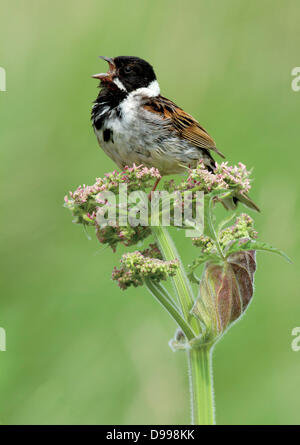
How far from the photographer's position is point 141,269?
2010 millimetres

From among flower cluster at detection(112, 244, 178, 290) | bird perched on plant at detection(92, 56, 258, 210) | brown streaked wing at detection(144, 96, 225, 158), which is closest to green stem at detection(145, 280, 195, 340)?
flower cluster at detection(112, 244, 178, 290)

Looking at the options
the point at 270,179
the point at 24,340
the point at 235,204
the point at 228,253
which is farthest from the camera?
the point at 270,179

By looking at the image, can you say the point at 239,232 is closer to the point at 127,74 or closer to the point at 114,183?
the point at 114,183

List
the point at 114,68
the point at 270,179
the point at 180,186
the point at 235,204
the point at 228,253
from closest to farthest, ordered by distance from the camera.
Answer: the point at 228,253 → the point at 180,186 → the point at 235,204 → the point at 114,68 → the point at 270,179

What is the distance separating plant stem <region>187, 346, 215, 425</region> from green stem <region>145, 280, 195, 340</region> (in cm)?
6

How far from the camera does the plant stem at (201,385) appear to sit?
6.63 ft

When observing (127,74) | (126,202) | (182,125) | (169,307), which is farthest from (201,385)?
(127,74)

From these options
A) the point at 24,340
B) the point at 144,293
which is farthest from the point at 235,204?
the point at 24,340

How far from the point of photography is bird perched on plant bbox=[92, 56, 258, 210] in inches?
124

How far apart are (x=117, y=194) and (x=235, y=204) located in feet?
3.88

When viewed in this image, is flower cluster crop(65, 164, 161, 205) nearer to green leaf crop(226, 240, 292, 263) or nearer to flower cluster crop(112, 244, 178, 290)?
flower cluster crop(112, 244, 178, 290)

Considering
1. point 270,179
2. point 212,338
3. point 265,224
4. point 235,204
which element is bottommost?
point 212,338

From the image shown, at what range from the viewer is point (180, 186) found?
219 centimetres

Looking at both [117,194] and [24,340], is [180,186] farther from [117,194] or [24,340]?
[24,340]
